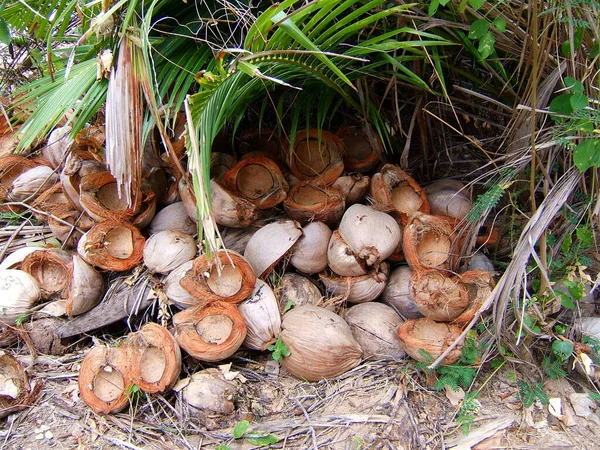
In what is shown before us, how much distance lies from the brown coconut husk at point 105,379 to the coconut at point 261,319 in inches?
16.0

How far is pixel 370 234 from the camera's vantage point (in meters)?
1.93

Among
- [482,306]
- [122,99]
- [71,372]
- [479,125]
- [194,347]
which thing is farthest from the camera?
[479,125]

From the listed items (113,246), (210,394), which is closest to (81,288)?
(113,246)

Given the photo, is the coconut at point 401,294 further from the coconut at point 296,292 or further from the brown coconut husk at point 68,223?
the brown coconut husk at point 68,223

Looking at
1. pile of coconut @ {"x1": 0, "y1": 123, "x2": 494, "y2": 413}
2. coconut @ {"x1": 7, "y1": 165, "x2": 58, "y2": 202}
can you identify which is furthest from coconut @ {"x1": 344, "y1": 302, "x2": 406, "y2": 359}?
coconut @ {"x1": 7, "y1": 165, "x2": 58, "y2": 202}

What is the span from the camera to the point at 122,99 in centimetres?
156

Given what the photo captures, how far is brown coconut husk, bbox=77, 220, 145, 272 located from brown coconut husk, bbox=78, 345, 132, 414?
35cm

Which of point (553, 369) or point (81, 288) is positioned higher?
point (81, 288)

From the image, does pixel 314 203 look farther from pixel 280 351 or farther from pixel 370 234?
pixel 280 351

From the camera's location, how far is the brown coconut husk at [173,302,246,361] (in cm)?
179

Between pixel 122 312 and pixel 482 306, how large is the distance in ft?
4.10

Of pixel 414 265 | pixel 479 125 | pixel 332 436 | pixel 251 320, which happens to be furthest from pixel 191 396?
pixel 479 125

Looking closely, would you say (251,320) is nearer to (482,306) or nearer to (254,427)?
(254,427)

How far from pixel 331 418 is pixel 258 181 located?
919 mm
